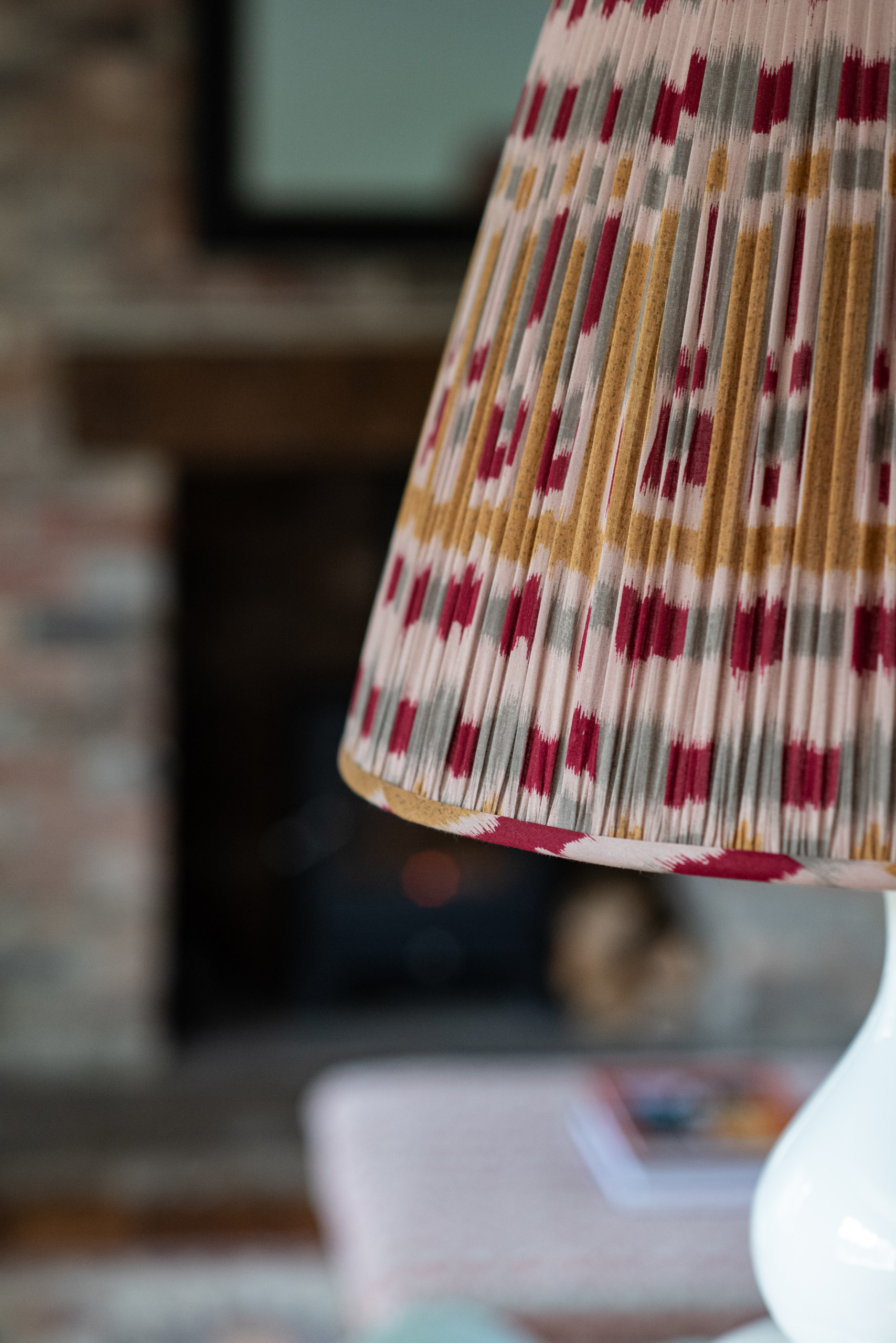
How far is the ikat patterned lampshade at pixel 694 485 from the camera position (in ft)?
1.06

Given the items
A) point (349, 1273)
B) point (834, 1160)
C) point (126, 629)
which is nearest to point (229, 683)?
A: point (126, 629)

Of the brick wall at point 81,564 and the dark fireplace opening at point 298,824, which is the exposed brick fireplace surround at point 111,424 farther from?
the dark fireplace opening at point 298,824

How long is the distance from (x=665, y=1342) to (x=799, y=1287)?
2.47ft

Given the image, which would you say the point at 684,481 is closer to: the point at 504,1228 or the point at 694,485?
the point at 694,485

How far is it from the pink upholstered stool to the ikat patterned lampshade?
95 centimetres

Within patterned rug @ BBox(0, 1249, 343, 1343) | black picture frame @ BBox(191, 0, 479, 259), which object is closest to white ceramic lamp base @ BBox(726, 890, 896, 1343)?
patterned rug @ BBox(0, 1249, 343, 1343)

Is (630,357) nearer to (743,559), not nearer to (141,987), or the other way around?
(743,559)

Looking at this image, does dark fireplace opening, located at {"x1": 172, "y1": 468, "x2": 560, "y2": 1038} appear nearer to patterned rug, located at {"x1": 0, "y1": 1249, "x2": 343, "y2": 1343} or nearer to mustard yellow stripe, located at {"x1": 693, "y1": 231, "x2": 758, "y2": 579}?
patterned rug, located at {"x1": 0, "y1": 1249, "x2": 343, "y2": 1343}

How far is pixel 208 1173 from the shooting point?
2.42 m

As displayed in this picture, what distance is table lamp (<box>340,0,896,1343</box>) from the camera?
0.32 metres

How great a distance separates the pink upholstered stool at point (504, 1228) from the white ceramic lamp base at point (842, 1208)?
74 centimetres

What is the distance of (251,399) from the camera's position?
93.3 inches


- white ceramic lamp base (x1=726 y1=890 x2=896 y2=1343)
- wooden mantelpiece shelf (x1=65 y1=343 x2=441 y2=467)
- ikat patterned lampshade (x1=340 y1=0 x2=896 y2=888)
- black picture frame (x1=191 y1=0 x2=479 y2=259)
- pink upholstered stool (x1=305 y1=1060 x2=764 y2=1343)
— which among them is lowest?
pink upholstered stool (x1=305 y1=1060 x2=764 y2=1343)

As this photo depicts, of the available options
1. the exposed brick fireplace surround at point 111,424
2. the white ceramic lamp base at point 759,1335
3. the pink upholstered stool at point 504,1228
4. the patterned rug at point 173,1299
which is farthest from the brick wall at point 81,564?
the white ceramic lamp base at point 759,1335
